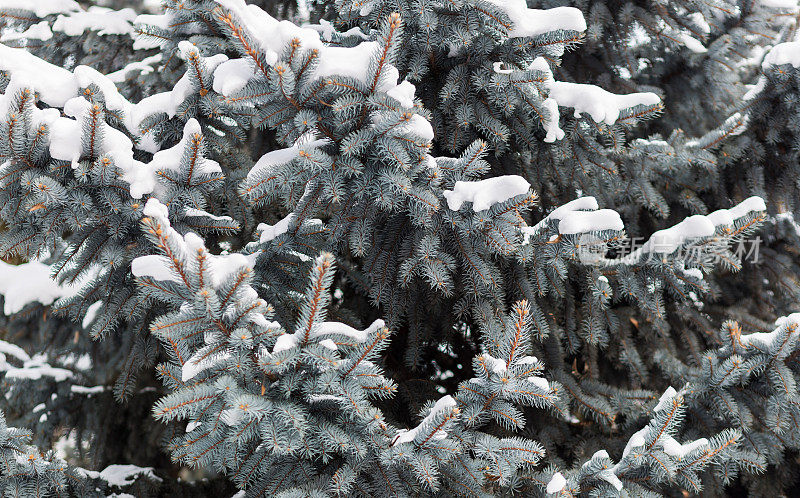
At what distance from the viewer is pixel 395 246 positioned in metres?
2.27

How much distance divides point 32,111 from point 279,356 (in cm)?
122

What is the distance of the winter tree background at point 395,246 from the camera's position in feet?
5.74

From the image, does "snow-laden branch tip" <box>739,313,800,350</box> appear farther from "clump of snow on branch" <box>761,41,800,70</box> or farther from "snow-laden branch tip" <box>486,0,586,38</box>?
"snow-laden branch tip" <box>486,0,586,38</box>

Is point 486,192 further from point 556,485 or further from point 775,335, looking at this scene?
point 775,335

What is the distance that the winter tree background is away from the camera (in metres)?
1.75

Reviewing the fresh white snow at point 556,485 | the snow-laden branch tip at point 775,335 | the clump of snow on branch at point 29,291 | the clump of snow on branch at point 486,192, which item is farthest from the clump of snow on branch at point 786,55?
the clump of snow on branch at point 29,291

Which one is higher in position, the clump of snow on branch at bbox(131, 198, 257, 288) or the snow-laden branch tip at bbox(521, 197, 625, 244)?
the clump of snow on branch at bbox(131, 198, 257, 288)

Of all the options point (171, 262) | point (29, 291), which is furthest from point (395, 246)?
point (29, 291)

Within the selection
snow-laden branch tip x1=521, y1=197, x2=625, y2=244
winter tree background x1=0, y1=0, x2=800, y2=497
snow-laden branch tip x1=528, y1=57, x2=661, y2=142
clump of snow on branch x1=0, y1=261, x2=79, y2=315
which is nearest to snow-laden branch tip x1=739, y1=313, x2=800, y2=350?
winter tree background x1=0, y1=0, x2=800, y2=497

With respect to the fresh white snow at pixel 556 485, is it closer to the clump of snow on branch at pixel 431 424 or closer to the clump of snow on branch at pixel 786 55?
the clump of snow on branch at pixel 431 424

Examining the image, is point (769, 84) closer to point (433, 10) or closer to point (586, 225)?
point (586, 225)

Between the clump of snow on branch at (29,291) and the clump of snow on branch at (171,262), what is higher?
the clump of snow on branch at (171,262)

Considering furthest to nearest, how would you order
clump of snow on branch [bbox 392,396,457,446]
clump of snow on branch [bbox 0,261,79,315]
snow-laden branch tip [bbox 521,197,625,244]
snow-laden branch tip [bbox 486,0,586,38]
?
1. clump of snow on branch [bbox 0,261,79,315]
2. snow-laden branch tip [bbox 486,0,586,38]
3. snow-laden branch tip [bbox 521,197,625,244]
4. clump of snow on branch [bbox 392,396,457,446]

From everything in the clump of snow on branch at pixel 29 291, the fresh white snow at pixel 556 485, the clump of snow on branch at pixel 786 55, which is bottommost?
the clump of snow on branch at pixel 29 291
